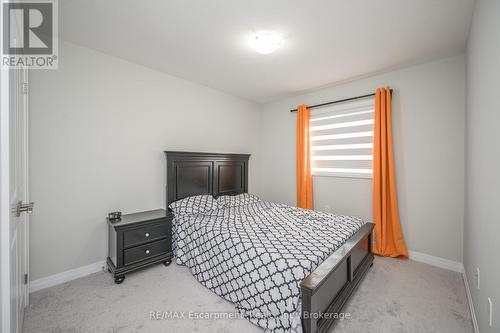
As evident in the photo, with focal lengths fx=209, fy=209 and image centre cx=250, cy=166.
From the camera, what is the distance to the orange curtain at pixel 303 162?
12.3 feet

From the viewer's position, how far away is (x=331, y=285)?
1702mm

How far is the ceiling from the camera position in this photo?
1.80m

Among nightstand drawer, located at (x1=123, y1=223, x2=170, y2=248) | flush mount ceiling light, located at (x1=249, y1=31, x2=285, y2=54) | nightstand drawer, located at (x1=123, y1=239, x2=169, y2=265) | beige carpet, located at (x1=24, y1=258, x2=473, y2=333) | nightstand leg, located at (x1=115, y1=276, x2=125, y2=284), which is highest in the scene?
flush mount ceiling light, located at (x1=249, y1=31, x2=285, y2=54)

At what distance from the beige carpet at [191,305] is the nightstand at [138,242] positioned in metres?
0.15

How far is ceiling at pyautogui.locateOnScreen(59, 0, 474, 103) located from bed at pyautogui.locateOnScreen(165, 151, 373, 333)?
1382mm

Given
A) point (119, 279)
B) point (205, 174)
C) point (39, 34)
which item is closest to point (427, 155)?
point (205, 174)

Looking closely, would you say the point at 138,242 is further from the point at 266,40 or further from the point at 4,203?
the point at 266,40

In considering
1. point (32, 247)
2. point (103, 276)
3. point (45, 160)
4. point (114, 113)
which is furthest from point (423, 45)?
point (32, 247)

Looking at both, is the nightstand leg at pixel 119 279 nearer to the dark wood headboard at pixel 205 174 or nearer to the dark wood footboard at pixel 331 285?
the dark wood headboard at pixel 205 174

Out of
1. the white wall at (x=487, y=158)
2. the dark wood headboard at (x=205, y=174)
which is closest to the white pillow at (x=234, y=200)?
the dark wood headboard at (x=205, y=174)

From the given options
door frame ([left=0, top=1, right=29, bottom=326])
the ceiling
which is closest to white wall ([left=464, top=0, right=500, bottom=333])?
the ceiling

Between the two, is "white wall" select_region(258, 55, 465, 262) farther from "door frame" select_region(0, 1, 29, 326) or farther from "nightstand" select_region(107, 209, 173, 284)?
"door frame" select_region(0, 1, 29, 326)

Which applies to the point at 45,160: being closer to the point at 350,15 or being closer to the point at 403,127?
the point at 350,15

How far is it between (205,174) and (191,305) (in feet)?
6.35
